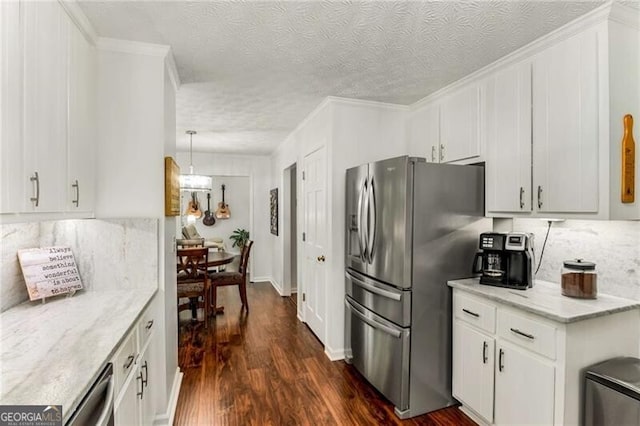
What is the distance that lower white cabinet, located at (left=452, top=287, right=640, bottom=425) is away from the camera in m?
1.68

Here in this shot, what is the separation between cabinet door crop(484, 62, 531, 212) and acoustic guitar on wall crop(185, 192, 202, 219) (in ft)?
20.6

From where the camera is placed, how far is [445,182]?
2.36 m

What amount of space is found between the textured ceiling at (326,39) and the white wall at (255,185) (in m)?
3.05

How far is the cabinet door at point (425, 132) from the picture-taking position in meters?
2.98

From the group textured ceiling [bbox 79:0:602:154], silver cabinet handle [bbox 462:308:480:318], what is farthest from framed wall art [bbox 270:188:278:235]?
silver cabinet handle [bbox 462:308:480:318]

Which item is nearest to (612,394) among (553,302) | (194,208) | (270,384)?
(553,302)

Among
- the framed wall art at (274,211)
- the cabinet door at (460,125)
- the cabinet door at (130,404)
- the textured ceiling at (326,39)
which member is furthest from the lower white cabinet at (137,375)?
the framed wall art at (274,211)

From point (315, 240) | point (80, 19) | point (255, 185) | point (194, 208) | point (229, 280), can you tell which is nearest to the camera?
point (80, 19)

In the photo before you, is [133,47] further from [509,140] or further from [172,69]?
[509,140]

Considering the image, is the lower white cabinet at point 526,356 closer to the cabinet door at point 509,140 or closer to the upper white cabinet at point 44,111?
the cabinet door at point 509,140

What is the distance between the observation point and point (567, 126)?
1908 mm

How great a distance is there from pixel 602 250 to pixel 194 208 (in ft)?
23.3

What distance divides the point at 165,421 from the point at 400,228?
2047 mm

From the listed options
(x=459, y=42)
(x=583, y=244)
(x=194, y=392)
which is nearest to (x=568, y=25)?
(x=459, y=42)
